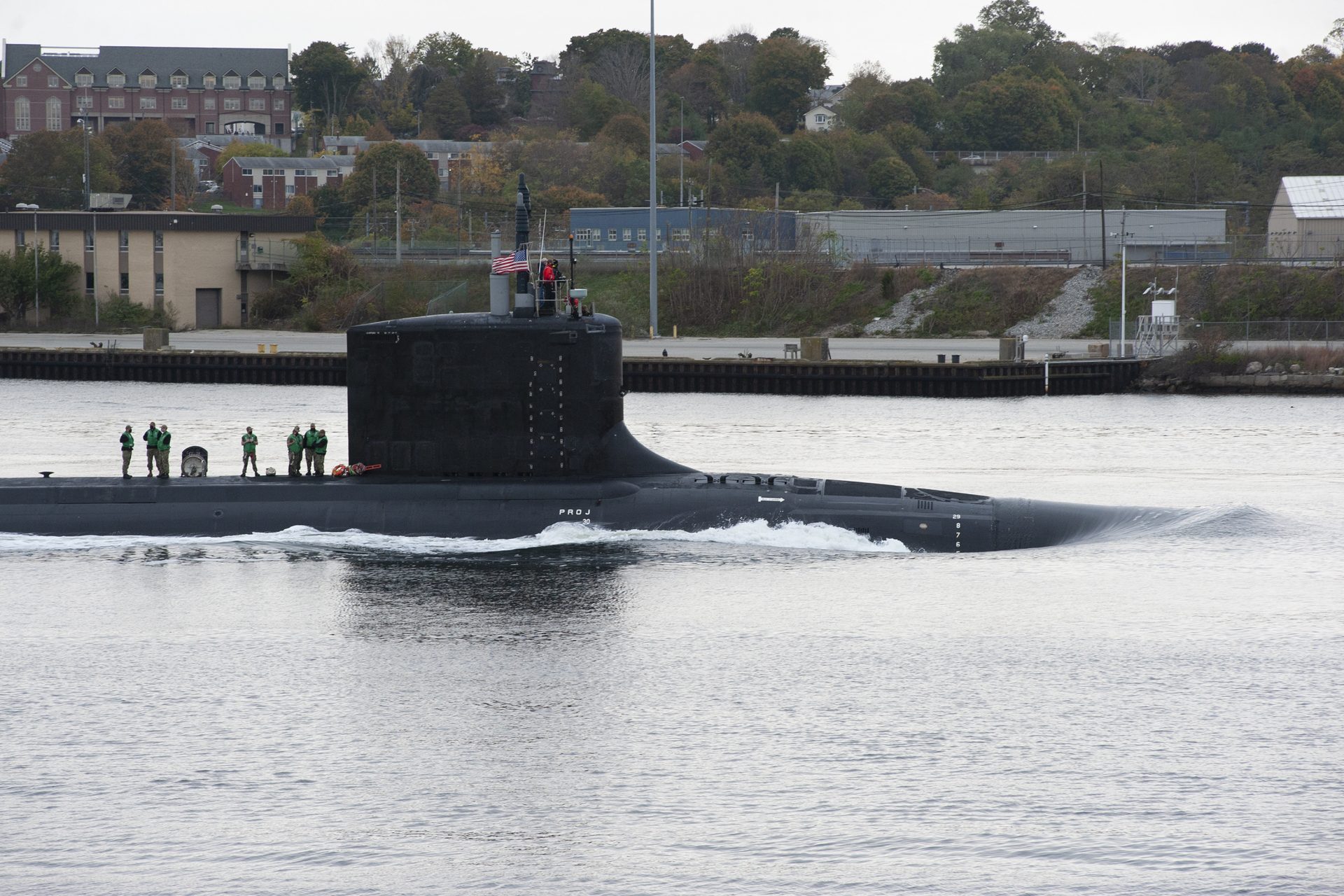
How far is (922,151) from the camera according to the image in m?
121

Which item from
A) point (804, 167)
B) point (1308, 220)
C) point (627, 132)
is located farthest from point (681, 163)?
point (1308, 220)

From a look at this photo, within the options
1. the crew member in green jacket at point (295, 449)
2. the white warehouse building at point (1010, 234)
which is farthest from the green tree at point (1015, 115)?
the crew member in green jacket at point (295, 449)

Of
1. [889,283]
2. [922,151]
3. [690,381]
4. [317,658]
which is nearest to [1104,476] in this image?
[317,658]

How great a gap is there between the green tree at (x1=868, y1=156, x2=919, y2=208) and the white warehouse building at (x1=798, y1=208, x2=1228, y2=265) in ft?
65.9

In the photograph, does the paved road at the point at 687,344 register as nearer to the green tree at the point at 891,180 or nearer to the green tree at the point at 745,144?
the green tree at the point at 891,180

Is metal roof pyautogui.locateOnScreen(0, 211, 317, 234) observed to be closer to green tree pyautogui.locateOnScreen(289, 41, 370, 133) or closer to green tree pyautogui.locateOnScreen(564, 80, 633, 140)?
green tree pyautogui.locateOnScreen(564, 80, 633, 140)

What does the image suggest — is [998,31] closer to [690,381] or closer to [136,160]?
[136,160]

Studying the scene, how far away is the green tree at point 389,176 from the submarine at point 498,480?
83811 millimetres

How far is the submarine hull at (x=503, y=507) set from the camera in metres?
24.1

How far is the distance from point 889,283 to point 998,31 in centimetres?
7187

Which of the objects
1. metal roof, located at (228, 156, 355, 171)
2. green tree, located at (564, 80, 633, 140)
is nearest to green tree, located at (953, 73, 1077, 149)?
green tree, located at (564, 80, 633, 140)

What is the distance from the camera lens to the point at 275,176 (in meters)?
132

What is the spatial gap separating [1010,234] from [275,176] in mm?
67871

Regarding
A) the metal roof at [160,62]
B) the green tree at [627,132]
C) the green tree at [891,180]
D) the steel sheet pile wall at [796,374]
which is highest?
the metal roof at [160,62]
